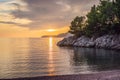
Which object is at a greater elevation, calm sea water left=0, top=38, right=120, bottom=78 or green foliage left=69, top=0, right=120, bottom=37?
green foliage left=69, top=0, right=120, bottom=37

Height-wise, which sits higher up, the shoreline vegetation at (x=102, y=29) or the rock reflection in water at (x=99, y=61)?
the shoreline vegetation at (x=102, y=29)

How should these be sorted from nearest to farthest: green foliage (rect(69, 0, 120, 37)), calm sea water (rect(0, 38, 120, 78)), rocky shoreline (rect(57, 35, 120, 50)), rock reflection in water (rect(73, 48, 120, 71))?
calm sea water (rect(0, 38, 120, 78)), rock reflection in water (rect(73, 48, 120, 71)), rocky shoreline (rect(57, 35, 120, 50)), green foliage (rect(69, 0, 120, 37))

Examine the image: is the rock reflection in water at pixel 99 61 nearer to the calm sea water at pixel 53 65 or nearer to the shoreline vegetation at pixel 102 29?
the calm sea water at pixel 53 65

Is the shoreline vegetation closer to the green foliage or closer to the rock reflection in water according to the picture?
the green foliage

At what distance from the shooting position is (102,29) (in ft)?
401

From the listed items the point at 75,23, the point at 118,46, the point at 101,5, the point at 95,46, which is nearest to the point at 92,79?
the point at 118,46

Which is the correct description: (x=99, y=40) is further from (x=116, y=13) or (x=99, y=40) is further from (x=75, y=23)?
(x=75, y=23)

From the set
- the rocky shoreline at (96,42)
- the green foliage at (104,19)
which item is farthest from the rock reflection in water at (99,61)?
the green foliage at (104,19)

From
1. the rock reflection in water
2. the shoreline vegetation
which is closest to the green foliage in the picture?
the shoreline vegetation

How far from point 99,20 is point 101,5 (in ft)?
34.4

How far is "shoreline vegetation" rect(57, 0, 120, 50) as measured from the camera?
11436cm

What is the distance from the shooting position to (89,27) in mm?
136750

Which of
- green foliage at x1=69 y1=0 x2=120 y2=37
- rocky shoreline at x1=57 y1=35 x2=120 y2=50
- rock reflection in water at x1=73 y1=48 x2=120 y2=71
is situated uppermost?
green foliage at x1=69 y1=0 x2=120 y2=37

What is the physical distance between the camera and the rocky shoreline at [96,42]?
110 metres
